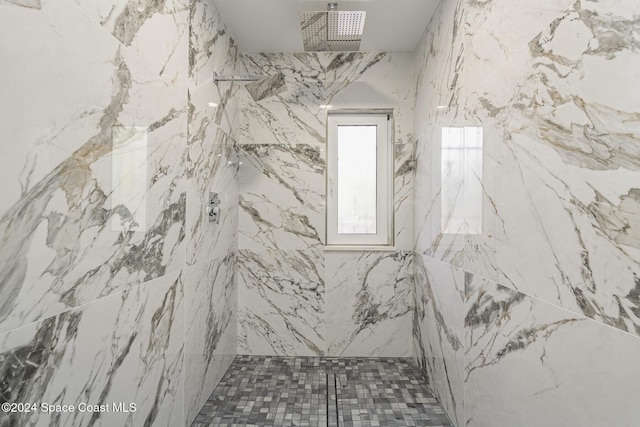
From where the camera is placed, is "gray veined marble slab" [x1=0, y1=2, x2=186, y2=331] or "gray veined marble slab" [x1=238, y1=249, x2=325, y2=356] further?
"gray veined marble slab" [x1=238, y1=249, x2=325, y2=356]

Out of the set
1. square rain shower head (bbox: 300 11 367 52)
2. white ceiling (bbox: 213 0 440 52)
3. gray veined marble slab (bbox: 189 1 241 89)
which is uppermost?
white ceiling (bbox: 213 0 440 52)

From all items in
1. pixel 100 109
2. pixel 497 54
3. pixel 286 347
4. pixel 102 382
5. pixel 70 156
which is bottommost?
pixel 286 347

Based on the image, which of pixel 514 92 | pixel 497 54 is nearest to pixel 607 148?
pixel 514 92

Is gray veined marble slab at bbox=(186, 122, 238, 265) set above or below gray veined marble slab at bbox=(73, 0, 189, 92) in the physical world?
below

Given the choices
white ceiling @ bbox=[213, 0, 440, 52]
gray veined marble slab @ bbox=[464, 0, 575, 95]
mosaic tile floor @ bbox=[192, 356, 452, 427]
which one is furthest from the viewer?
white ceiling @ bbox=[213, 0, 440, 52]

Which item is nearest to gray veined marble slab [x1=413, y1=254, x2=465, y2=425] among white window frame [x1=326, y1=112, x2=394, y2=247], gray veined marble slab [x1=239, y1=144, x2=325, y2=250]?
white window frame [x1=326, y1=112, x2=394, y2=247]

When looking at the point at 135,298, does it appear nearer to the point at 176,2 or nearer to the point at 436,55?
the point at 176,2

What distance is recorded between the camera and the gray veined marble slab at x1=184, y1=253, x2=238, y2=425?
1745mm

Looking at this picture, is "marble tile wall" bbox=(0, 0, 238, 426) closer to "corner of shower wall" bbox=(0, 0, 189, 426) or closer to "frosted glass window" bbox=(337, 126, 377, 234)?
"corner of shower wall" bbox=(0, 0, 189, 426)

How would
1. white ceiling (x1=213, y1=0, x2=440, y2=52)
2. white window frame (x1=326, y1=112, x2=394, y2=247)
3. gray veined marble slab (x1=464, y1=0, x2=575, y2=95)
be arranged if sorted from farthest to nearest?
white window frame (x1=326, y1=112, x2=394, y2=247)
white ceiling (x1=213, y1=0, x2=440, y2=52)
gray veined marble slab (x1=464, y1=0, x2=575, y2=95)

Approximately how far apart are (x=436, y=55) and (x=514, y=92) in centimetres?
103

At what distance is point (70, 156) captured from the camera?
0.92 metres

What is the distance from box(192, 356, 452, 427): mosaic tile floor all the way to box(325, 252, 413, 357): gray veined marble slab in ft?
0.29

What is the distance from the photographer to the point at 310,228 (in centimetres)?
265
